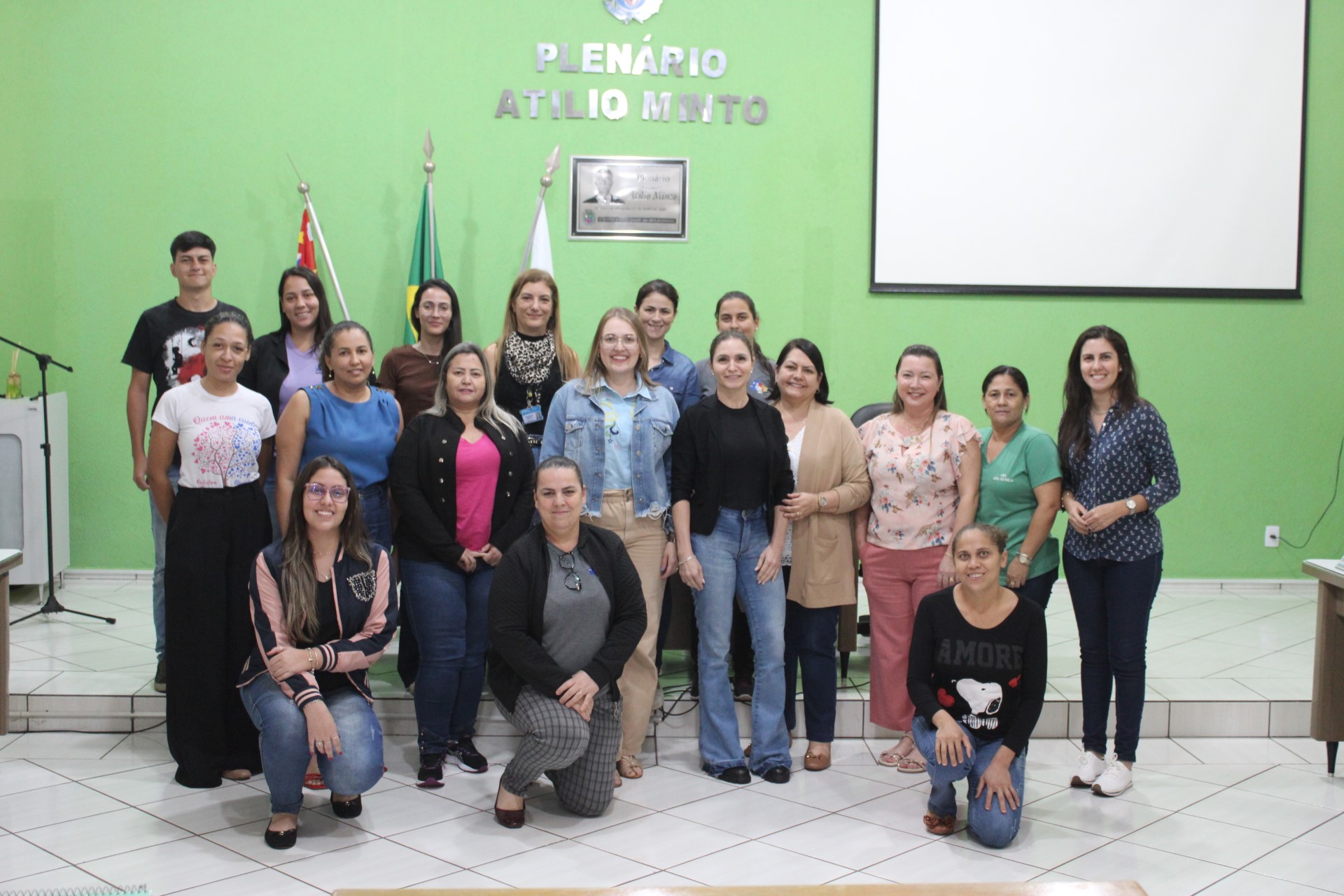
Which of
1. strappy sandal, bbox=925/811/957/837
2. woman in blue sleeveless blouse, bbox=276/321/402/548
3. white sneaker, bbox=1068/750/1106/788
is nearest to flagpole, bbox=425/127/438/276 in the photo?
woman in blue sleeveless blouse, bbox=276/321/402/548

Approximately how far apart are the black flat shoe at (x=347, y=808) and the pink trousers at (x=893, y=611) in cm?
170

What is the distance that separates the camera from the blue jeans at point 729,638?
146 inches

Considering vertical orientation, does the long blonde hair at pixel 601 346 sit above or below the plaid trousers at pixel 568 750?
above

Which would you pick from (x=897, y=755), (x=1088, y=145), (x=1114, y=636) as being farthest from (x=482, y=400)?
(x=1088, y=145)

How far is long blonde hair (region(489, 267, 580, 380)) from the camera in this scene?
389cm

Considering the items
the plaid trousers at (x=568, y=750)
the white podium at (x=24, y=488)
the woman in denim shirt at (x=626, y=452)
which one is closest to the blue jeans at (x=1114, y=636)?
the woman in denim shirt at (x=626, y=452)

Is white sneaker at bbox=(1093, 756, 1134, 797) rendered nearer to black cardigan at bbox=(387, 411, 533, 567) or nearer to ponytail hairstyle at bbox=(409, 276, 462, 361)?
black cardigan at bbox=(387, 411, 533, 567)

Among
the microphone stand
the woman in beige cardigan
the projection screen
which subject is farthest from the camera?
the projection screen

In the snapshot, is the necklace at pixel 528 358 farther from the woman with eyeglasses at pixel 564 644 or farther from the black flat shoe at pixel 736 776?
the black flat shoe at pixel 736 776

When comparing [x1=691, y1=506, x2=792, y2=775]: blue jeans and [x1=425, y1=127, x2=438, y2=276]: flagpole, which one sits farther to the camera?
[x1=425, y1=127, x2=438, y2=276]: flagpole

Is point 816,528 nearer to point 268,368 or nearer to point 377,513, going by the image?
point 377,513

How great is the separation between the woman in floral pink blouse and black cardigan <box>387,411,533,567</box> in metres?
1.19

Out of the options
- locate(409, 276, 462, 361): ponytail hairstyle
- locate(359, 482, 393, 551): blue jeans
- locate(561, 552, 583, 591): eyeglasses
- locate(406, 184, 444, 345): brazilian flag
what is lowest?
locate(561, 552, 583, 591): eyeglasses

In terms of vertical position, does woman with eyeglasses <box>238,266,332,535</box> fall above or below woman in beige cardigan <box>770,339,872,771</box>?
above
